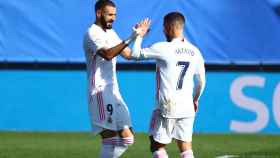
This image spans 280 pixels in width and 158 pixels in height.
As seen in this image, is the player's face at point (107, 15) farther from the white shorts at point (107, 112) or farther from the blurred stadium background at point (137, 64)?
the blurred stadium background at point (137, 64)

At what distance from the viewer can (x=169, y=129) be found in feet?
30.1

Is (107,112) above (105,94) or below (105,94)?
below

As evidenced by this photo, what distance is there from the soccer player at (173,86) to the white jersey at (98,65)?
0.91 ft

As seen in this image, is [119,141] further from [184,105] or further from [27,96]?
[27,96]

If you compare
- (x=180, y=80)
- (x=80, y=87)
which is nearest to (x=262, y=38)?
(x=80, y=87)

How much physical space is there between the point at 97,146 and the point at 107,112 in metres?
5.08

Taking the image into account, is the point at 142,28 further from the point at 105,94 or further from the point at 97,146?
the point at 97,146

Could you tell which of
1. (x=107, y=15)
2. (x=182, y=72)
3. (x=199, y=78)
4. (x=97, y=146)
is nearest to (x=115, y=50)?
(x=107, y=15)

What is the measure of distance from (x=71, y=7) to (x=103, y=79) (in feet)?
29.4

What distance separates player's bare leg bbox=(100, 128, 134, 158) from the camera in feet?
29.8

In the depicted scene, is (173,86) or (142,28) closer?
(142,28)

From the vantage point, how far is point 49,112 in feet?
58.0

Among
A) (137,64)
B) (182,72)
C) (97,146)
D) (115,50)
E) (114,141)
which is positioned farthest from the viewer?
(137,64)

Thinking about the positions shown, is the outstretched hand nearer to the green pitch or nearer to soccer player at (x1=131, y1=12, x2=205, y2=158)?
soccer player at (x1=131, y1=12, x2=205, y2=158)
